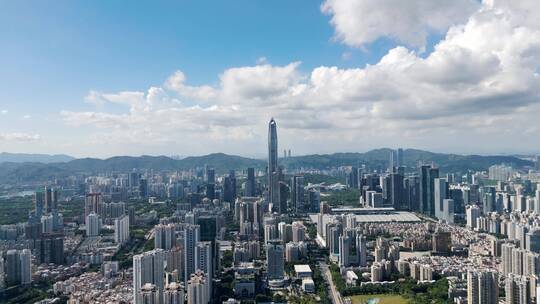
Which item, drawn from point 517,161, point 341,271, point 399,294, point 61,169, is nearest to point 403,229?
point 341,271

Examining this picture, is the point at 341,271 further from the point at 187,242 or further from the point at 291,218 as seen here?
the point at 291,218

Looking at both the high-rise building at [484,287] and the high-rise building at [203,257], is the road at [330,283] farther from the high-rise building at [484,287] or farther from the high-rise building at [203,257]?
the high-rise building at [203,257]

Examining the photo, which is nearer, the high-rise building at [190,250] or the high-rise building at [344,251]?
the high-rise building at [190,250]

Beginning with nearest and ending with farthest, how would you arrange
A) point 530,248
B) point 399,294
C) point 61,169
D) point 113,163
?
point 399,294
point 530,248
point 61,169
point 113,163

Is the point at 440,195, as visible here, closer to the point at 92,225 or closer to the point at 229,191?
the point at 229,191

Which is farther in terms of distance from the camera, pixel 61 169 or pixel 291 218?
pixel 61 169

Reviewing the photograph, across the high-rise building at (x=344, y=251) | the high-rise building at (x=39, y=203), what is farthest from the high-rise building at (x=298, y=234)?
the high-rise building at (x=39, y=203)
